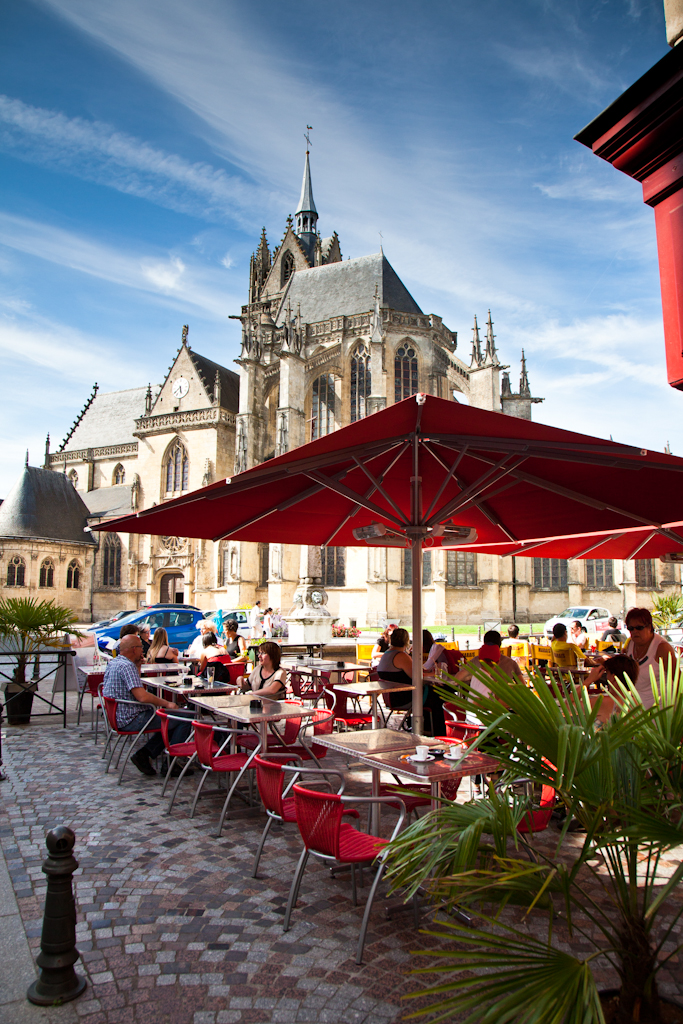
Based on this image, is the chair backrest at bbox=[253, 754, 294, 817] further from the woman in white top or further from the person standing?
the person standing

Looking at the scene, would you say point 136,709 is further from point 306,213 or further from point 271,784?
point 306,213

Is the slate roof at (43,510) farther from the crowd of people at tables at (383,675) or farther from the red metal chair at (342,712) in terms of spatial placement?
the red metal chair at (342,712)

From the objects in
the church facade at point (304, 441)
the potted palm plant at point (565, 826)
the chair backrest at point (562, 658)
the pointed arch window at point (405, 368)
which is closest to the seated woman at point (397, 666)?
the chair backrest at point (562, 658)

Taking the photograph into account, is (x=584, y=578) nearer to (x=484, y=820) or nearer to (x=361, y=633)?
(x=361, y=633)

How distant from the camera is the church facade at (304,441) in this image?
2614 centimetres

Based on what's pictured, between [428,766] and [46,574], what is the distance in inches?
1410

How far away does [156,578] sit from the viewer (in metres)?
34.6

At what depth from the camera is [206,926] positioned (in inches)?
127

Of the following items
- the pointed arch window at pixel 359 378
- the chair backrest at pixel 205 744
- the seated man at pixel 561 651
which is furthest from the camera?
the pointed arch window at pixel 359 378

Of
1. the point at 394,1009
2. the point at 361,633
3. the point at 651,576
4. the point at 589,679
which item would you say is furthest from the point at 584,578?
the point at 394,1009

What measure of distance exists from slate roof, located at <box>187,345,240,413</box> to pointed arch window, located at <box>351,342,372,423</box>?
937 centimetres

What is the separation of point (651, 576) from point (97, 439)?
35819mm

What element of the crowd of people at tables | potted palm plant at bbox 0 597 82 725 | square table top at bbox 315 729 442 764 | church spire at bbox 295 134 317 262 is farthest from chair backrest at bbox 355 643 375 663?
church spire at bbox 295 134 317 262

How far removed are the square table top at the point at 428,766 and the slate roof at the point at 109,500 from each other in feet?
119
